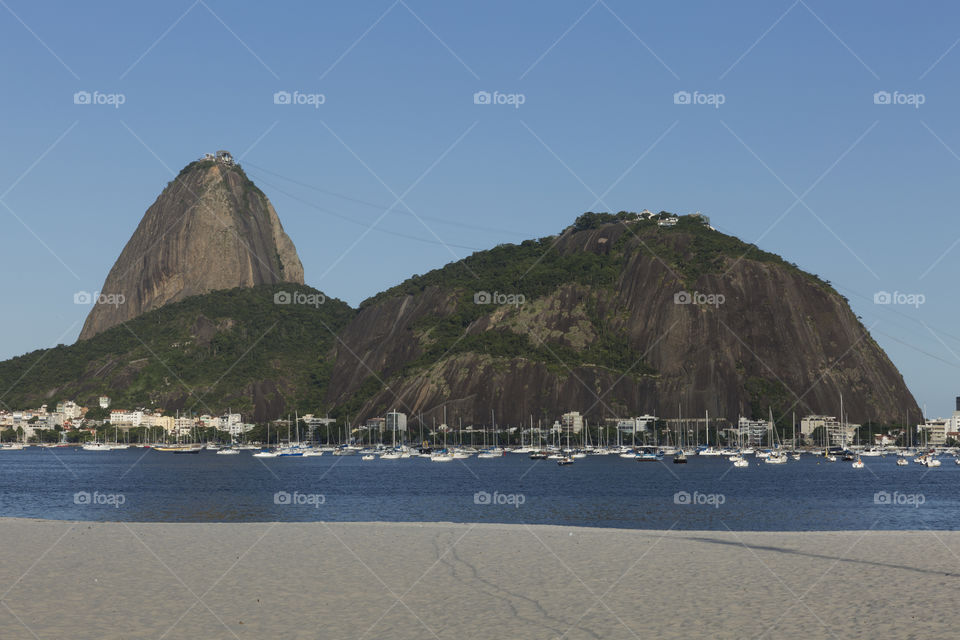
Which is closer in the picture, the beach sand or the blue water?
the beach sand

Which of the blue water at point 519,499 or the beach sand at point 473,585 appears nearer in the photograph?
the beach sand at point 473,585

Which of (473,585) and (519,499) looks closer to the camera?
(473,585)

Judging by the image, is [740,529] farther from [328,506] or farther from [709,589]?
[328,506]

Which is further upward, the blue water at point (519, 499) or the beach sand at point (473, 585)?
the beach sand at point (473, 585)

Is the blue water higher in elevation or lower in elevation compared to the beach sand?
lower

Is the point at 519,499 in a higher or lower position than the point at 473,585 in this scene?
lower
